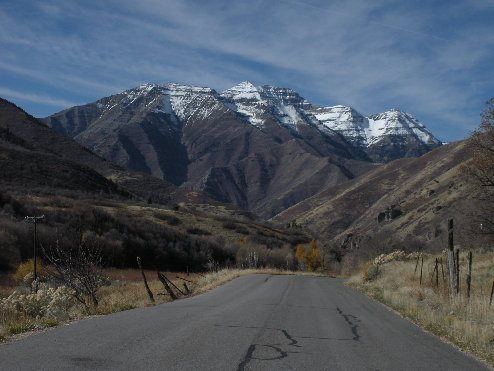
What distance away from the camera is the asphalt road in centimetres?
624

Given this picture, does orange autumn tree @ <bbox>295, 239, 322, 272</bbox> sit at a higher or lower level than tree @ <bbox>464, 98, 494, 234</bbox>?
lower

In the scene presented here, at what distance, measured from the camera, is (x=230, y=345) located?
24.6ft

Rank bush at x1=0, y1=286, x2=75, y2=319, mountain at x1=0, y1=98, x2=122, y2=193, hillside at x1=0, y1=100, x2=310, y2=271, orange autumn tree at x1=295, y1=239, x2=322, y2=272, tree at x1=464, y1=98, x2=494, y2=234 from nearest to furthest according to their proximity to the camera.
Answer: bush at x1=0, y1=286, x2=75, y2=319
tree at x1=464, y1=98, x2=494, y2=234
hillside at x1=0, y1=100, x2=310, y2=271
orange autumn tree at x1=295, y1=239, x2=322, y2=272
mountain at x1=0, y1=98, x2=122, y2=193

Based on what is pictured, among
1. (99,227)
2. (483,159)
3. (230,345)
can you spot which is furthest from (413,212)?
(230,345)

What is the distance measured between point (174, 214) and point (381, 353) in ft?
262

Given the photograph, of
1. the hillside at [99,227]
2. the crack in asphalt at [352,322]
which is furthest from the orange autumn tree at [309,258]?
the crack in asphalt at [352,322]

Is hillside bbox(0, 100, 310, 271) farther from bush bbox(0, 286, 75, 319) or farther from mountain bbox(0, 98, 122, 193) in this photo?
bush bbox(0, 286, 75, 319)

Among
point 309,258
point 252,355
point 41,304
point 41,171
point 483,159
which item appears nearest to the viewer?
point 252,355

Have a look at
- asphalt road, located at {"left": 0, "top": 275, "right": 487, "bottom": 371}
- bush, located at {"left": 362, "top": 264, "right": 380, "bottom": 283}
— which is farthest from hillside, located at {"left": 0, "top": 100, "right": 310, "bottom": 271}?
bush, located at {"left": 362, "top": 264, "right": 380, "bottom": 283}

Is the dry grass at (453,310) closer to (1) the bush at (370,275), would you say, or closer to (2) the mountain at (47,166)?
(1) the bush at (370,275)

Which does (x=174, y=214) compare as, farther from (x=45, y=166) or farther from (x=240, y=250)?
(x=45, y=166)

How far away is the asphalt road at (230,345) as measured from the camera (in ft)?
20.5

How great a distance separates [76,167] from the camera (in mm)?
107000

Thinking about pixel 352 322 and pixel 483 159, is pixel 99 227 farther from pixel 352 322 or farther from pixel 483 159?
pixel 352 322
